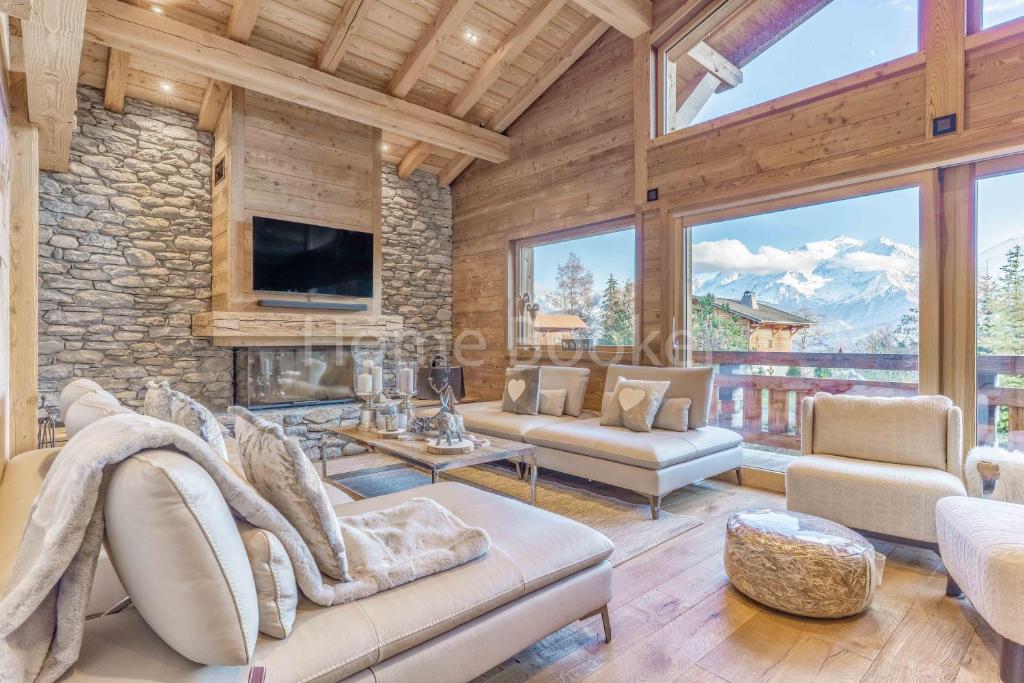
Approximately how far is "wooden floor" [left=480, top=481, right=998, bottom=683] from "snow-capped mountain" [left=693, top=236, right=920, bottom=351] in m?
1.74

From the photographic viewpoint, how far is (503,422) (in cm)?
435

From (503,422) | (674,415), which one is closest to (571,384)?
(503,422)

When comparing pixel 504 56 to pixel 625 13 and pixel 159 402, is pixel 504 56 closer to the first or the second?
pixel 625 13

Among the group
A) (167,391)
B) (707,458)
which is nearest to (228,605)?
(167,391)

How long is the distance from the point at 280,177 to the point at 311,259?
79 cm

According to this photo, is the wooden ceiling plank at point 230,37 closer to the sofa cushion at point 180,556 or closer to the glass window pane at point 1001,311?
the sofa cushion at point 180,556

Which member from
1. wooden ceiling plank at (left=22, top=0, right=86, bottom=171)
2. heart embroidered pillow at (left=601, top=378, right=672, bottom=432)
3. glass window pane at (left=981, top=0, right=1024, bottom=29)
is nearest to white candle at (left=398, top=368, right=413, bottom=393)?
heart embroidered pillow at (left=601, top=378, right=672, bottom=432)

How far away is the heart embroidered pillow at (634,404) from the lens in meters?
3.83

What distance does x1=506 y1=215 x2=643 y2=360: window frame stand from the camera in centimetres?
482

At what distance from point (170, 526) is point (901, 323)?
410cm

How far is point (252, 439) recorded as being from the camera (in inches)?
56.4

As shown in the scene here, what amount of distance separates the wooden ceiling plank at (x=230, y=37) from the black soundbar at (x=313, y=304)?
1785 millimetres

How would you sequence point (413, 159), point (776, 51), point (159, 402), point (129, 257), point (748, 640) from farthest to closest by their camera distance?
point (413, 159), point (129, 257), point (776, 51), point (159, 402), point (748, 640)

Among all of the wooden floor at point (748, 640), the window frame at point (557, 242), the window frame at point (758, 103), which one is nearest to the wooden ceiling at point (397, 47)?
the window frame at point (758, 103)
